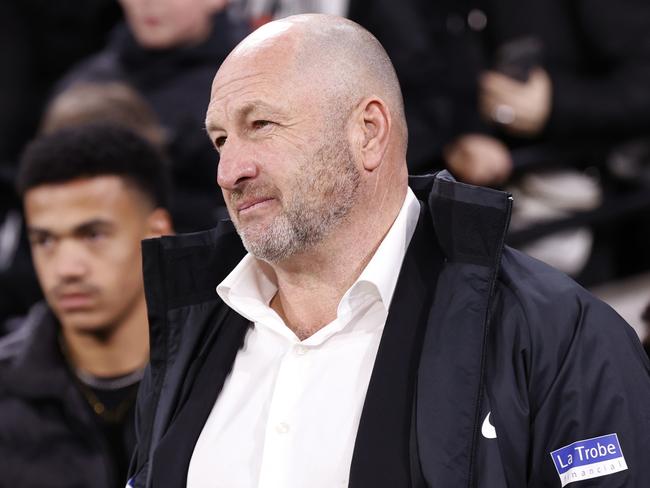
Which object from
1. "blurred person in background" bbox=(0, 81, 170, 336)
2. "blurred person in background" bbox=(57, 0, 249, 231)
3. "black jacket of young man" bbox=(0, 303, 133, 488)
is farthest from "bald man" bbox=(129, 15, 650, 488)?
"blurred person in background" bbox=(57, 0, 249, 231)

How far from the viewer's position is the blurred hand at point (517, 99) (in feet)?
10.8

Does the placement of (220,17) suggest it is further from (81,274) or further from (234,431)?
(234,431)

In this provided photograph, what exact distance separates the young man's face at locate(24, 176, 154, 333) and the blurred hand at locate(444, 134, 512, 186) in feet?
3.08

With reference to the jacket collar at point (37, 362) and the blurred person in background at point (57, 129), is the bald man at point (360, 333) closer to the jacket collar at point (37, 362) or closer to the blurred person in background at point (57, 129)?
the jacket collar at point (37, 362)

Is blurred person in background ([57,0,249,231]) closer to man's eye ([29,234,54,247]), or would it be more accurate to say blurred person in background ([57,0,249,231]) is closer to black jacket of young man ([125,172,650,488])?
man's eye ([29,234,54,247])

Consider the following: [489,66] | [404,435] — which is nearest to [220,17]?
[489,66]

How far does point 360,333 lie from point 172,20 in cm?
183

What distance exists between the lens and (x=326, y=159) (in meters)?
1.65

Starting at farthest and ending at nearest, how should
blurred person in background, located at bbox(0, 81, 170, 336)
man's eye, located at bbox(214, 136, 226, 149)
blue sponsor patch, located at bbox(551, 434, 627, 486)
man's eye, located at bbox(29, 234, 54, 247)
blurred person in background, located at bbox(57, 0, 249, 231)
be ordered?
blurred person in background, located at bbox(57, 0, 249, 231) < blurred person in background, located at bbox(0, 81, 170, 336) < man's eye, located at bbox(29, 234, 54, 247) < man's eye, located at bbox(214, 136, 226, 149) < blue sponsor patch, located at bbox(551, 434, 627, 486)

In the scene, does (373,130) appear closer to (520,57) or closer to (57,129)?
(57,129)

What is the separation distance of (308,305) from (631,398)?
50 centimetres

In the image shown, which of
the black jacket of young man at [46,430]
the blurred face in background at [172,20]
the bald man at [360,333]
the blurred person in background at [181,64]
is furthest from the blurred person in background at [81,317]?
the bald man at [360,333]

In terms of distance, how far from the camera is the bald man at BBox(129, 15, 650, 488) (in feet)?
4.95

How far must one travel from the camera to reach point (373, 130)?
1.70 meters
